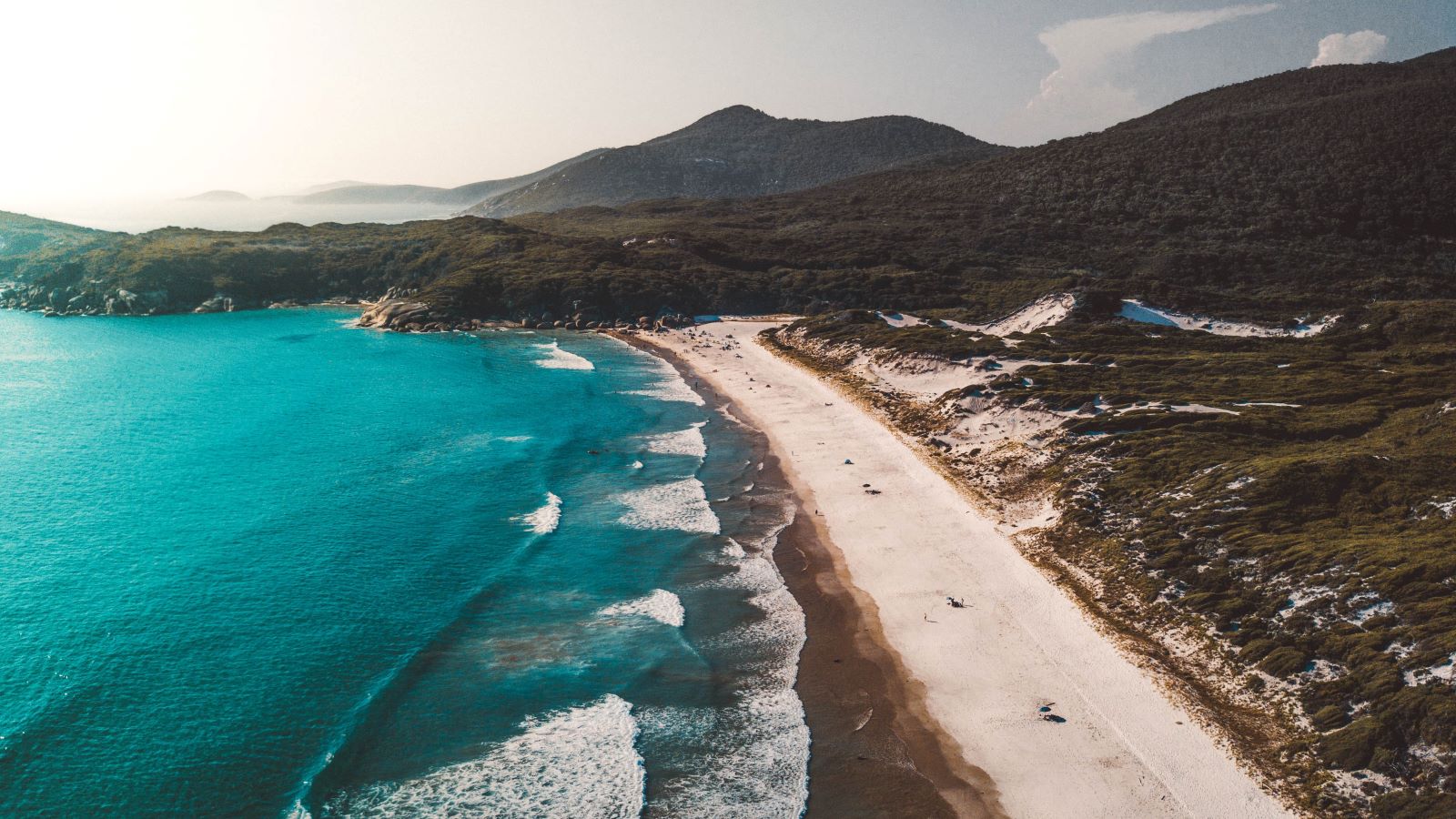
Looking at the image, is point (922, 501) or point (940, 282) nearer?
point (922, 501)

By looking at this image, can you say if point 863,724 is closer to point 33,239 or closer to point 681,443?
point 681,443

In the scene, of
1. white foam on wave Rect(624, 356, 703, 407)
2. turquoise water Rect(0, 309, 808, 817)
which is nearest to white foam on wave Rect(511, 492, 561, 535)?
turquoise water Rect(0, 309, 808, 817)

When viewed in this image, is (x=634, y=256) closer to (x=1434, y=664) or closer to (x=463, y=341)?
(x=463, y=341)

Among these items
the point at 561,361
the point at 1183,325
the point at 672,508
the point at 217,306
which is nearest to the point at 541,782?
the point at 672,508

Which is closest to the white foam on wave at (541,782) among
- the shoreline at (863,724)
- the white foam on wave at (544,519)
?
the shoreline at (863,724)

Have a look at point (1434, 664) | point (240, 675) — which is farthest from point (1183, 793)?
point (240, 675)

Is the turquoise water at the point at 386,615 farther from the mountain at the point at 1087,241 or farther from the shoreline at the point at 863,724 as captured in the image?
the mountain at the point at 1087,241
